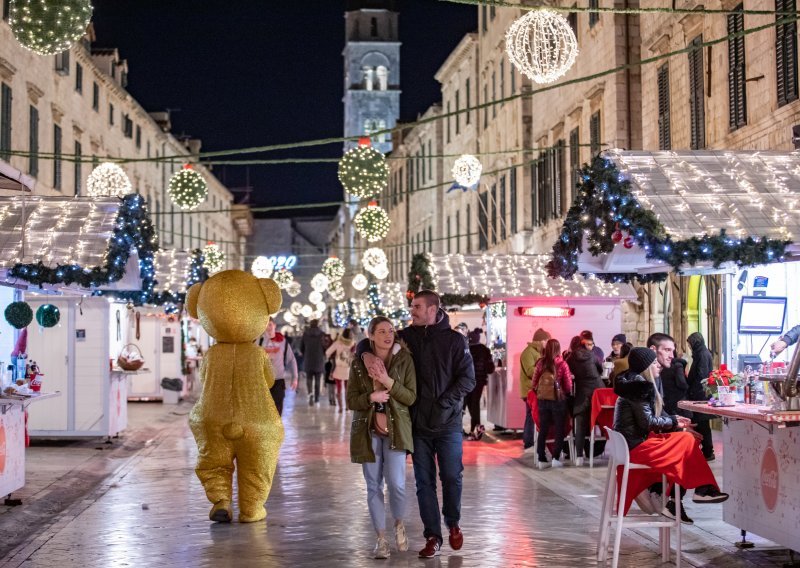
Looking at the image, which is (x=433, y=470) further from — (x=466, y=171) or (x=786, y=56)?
(x=466, y=171)

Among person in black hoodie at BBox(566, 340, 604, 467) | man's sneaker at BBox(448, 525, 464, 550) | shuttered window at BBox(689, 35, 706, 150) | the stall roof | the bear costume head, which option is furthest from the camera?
shuttered window at BBox(689, 35, 706, 150)

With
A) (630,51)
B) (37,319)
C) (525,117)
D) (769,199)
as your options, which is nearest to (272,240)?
(525,117)

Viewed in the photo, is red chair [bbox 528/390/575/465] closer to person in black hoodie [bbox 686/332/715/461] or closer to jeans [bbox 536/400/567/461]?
jeans [bbox 536/400/567/461]

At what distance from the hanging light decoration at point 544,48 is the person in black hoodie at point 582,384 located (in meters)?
→ 3.56

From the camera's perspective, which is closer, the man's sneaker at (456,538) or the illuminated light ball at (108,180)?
the man's sneaker at (456,538)

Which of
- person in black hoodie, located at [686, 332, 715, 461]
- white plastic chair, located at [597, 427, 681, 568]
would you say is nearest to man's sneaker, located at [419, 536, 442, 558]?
white plastic chair, located at [597, 427, 681, 568]

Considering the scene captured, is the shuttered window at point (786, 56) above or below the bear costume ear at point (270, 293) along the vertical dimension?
above

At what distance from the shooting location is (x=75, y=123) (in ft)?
126

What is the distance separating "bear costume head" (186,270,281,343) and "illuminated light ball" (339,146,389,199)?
8.24 meters

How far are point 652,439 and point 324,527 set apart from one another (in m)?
3.27

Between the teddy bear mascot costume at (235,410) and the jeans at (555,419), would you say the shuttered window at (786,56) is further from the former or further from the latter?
the teddy bear mascot costume at (235,410)

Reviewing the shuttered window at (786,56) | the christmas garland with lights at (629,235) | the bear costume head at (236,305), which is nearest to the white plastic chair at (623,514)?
the christmas garland with lights at (629,235)

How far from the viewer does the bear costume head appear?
11594 millimetres

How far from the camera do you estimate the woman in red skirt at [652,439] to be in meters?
9.01
